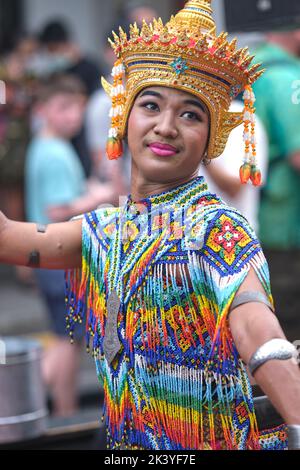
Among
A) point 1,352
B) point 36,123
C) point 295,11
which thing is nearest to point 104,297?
point 295,11

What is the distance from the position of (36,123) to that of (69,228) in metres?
5.31

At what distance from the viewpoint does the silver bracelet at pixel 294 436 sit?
214 centimetres

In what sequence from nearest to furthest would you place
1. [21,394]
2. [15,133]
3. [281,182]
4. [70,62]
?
[21,394] → [281,182] → [70,62] → [15,133]

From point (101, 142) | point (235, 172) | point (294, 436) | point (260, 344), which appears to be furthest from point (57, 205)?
point (294, 436)

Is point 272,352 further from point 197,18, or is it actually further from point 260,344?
point 197,18

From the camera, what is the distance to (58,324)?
213 inches

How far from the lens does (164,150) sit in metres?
2.56

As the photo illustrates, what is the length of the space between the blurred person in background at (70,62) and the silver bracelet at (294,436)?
4482mm

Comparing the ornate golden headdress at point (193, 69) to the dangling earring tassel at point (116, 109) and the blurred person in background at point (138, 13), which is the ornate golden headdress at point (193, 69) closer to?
the dangling earring tassel at point (116, 109)

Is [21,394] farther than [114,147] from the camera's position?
Yes

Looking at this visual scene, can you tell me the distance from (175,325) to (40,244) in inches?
19.5

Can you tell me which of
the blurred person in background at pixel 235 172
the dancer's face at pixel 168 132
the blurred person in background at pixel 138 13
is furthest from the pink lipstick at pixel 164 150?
the blurred person in background at pixel 138 13

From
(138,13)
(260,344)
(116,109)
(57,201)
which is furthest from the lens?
(138,13)

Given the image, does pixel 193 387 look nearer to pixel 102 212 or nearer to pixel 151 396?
pixel 151 396
